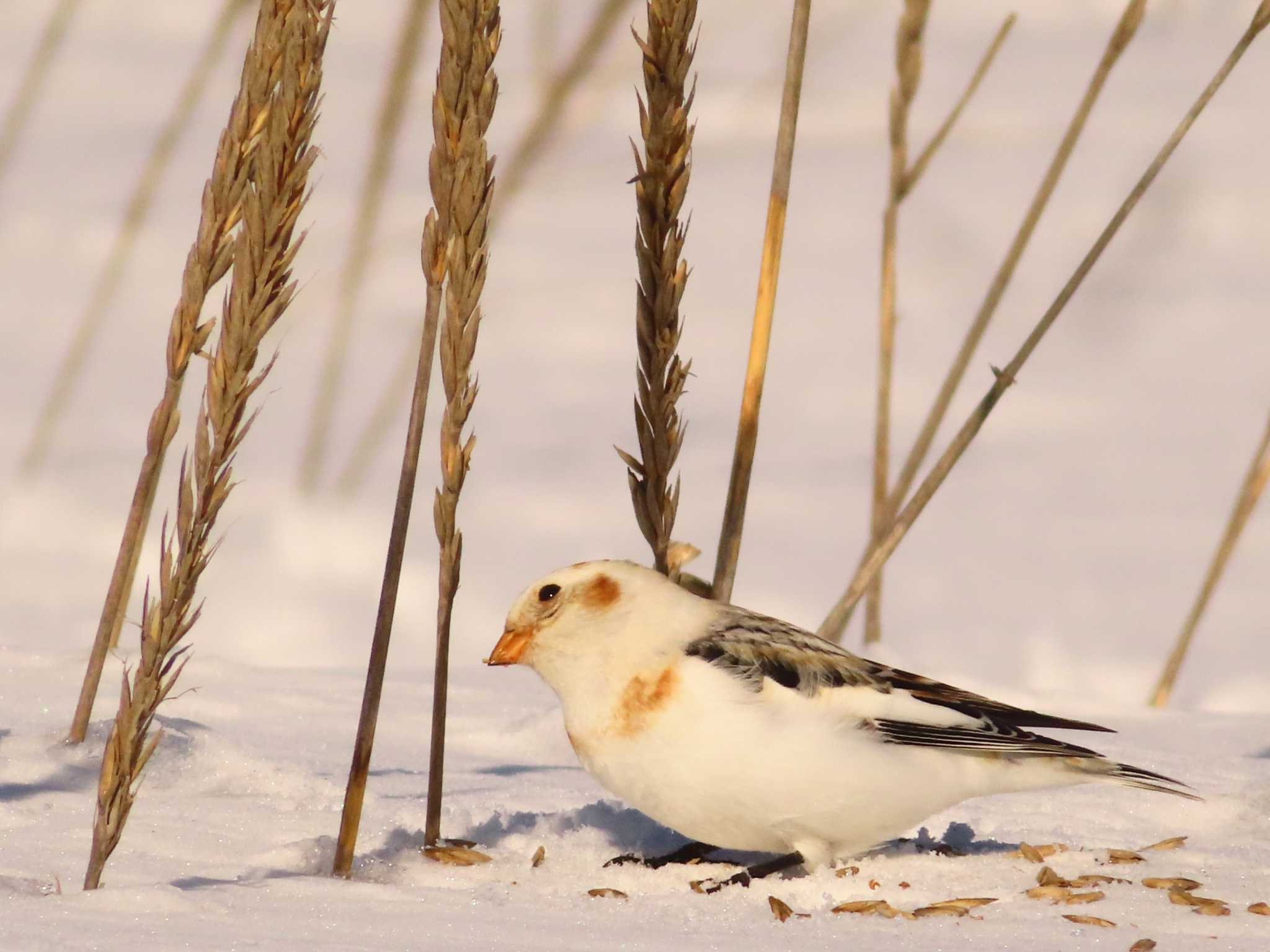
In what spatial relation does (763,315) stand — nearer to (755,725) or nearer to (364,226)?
(755,725)

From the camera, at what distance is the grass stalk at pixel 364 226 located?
393 centimetres

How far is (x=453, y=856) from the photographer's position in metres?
2.41

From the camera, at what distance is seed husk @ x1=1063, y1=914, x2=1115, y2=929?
2072 millimetres

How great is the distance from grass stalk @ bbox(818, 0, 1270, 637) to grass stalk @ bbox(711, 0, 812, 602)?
34 cm

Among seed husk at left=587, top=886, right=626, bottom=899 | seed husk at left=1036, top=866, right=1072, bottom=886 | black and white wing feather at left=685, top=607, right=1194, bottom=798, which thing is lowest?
seed husk at left=587, top=886, right=626, bottom=899

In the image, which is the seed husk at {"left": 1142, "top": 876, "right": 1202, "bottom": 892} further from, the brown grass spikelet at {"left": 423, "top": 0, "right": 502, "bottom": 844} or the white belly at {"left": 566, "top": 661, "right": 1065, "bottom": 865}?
the brown grass spikelet at {"left": 423, "top": 0, "right": 502, "bottom": 844}

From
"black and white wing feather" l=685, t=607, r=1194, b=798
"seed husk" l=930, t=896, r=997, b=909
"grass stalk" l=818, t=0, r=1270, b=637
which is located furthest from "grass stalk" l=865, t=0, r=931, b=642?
"seed husk" l=930, t=896, r=997, b=909

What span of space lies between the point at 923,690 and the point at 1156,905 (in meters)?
0.49

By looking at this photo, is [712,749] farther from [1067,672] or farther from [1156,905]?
[1067,672]

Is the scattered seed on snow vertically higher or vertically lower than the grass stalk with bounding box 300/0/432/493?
lower

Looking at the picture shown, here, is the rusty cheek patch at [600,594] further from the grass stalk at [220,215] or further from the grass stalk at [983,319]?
the grass stalk at [983,319]

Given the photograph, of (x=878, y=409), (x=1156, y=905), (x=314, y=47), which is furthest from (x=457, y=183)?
(x=878, y=409)

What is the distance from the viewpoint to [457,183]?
7.05 ft

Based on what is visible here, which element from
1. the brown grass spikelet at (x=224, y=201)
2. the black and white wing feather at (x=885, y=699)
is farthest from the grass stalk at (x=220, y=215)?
the black and white wing feather at (x=885, y=699)
